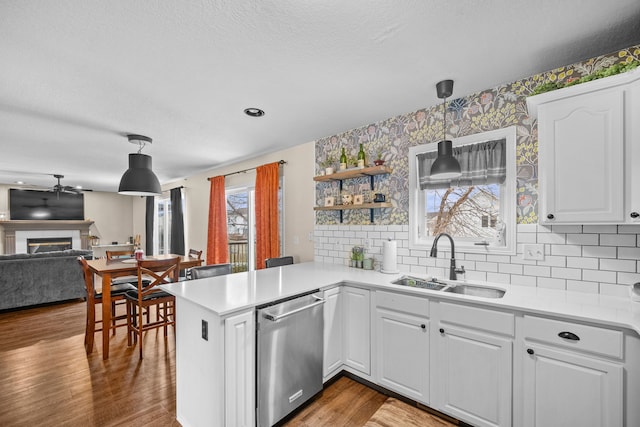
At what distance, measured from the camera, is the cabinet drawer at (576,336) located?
141 cm

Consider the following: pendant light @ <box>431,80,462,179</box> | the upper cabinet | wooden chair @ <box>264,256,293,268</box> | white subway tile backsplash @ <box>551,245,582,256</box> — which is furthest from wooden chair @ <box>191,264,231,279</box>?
white subway tile backsplash @ <box>551,245,582,256</box>

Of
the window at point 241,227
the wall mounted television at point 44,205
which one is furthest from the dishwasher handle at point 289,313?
the wall mounted television at point 44,205

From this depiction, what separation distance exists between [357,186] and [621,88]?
2.08 m

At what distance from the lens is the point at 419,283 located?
2.40 meters

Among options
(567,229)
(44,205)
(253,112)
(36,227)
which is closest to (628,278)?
(567,229)

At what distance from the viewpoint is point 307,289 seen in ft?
6.95

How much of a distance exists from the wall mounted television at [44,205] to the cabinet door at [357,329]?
899cm

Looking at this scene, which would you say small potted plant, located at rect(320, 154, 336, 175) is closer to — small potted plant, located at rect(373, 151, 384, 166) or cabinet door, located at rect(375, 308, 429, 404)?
small potted plant, located at rect(373, 151, 384, 166)

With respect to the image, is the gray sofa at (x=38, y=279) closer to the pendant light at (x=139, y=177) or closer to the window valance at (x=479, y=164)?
the pendant light at (x=139, y=177)

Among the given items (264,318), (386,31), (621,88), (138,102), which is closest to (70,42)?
(138,102)

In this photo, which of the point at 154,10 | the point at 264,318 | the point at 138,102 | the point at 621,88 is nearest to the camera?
the point at 154,10

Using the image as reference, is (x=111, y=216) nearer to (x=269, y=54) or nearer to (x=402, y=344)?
(x=269, y=54)

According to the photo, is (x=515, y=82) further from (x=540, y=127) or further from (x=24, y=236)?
(x=24, y=236)

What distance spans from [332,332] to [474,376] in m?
1.05
